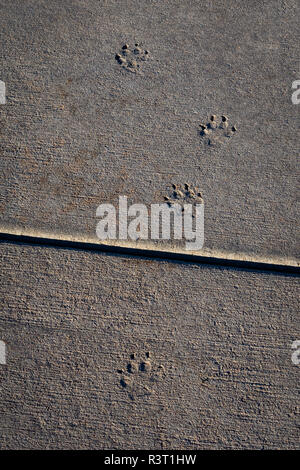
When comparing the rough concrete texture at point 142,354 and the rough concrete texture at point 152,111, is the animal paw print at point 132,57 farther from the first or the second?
the rough concrete texture at point 142,354

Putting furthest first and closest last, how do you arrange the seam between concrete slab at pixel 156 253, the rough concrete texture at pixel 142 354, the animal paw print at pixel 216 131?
1. the animal paw print at pixel 216 131
2. the seam between concrete slab at pixel 156 253
3. the rough concrete texture at pixel 142 354

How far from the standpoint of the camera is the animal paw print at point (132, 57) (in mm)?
2576

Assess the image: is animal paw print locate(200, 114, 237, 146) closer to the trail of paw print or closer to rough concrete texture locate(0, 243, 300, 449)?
rough concrete texture locate(0, 243, 300, 449)

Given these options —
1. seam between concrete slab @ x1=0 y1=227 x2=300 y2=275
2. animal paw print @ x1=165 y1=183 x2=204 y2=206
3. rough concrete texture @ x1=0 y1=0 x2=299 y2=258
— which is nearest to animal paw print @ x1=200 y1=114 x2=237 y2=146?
rough concrete texture @ x1=0 y1=0 x2=299 y2=258

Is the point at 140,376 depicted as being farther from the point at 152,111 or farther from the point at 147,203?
the point at 152,111

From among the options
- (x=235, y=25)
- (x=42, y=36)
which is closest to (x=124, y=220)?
(x=42, y=36)

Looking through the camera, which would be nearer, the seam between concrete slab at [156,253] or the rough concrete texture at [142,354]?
the rough concrete texture at [142,354]

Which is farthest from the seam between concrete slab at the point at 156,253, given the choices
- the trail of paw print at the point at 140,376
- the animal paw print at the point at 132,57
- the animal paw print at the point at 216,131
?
the animal paw print at the point at 132,57

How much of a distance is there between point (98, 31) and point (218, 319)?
2.13 m

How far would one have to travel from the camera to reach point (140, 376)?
2.22 m

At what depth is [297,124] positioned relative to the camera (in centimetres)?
252

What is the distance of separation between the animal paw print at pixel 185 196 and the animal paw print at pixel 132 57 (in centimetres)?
91

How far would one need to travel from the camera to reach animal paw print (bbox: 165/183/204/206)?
2400mm

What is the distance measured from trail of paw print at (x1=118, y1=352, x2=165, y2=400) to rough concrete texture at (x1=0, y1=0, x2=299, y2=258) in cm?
82
